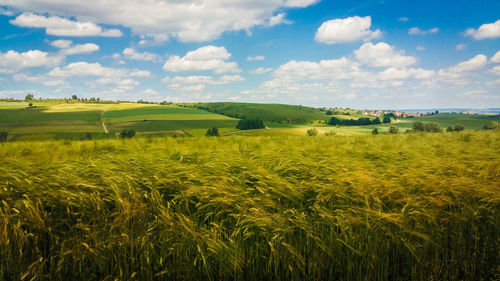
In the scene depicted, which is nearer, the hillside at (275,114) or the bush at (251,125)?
the bush at (251,125)

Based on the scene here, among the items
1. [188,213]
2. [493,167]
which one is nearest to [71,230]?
[188,213]

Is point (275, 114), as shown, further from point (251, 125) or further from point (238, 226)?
point (238, 226)

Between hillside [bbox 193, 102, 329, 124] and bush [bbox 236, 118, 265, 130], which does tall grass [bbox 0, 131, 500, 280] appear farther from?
hillside [bbox 193, 102, 329, 124]

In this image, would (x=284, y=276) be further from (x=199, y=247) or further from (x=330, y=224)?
(x=199, y=247)

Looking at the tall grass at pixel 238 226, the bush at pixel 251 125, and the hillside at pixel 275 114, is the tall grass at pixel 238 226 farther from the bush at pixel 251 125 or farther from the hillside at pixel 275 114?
the hillside at pixel 275 114

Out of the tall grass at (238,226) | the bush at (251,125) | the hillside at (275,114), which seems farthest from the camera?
the hillside at (275,114)

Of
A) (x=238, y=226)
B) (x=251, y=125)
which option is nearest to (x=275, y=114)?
(x=251, y=125)

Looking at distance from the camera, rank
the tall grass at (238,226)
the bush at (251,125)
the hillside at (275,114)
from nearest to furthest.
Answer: the tall grass at (238,226)
the bush at (251,125)
the hillside at (275,114)

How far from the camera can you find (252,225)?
90.0 inches

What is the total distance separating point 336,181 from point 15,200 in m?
3.20

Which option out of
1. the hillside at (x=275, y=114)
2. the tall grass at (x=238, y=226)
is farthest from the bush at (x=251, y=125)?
the tall grass at (x=238, y=226)

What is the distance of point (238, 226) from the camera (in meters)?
2.49

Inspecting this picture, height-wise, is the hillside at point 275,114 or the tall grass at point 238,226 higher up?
the hillside at point 275,114

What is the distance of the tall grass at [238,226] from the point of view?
7.58 feet
